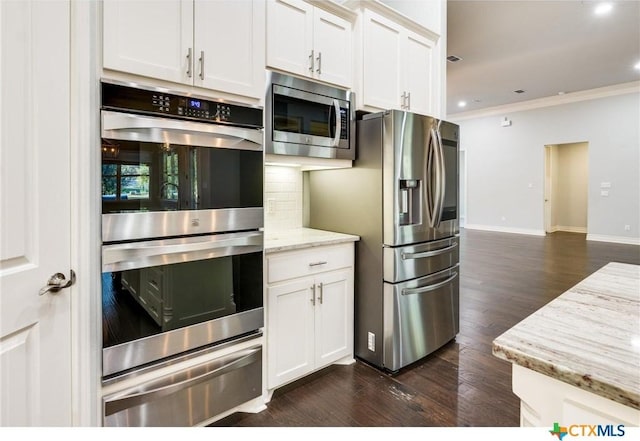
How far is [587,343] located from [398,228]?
1545mm

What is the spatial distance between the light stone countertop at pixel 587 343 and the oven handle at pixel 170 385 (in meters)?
1.41

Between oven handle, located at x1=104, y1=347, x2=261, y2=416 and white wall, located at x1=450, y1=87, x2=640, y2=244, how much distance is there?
28.3 ft

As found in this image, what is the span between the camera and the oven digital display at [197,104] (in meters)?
1.64

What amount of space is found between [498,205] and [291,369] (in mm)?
8726

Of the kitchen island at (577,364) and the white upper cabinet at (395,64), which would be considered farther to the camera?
the white upper cabinet at (395,64)

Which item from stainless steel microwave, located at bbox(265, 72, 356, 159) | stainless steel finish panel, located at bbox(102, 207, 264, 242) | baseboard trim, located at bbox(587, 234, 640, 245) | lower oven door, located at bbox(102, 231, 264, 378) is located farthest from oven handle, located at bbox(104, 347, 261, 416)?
baseboard trim, located at bbox(587, 234, 640, 245)

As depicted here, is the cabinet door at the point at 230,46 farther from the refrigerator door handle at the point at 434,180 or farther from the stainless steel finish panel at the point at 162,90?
the refrigerator door handle at the point at 434,180

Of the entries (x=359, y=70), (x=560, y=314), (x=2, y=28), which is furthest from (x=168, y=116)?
(x=560, y=314)

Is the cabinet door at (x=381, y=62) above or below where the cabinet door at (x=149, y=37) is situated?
above

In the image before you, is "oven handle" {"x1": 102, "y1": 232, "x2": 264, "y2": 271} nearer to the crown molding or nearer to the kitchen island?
the kitchen island

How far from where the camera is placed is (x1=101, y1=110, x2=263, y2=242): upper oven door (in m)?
1.45

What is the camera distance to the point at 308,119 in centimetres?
225

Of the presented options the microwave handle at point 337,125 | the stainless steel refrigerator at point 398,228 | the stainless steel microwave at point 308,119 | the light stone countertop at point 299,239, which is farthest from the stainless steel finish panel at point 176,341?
the microwave handle at point 337,125
